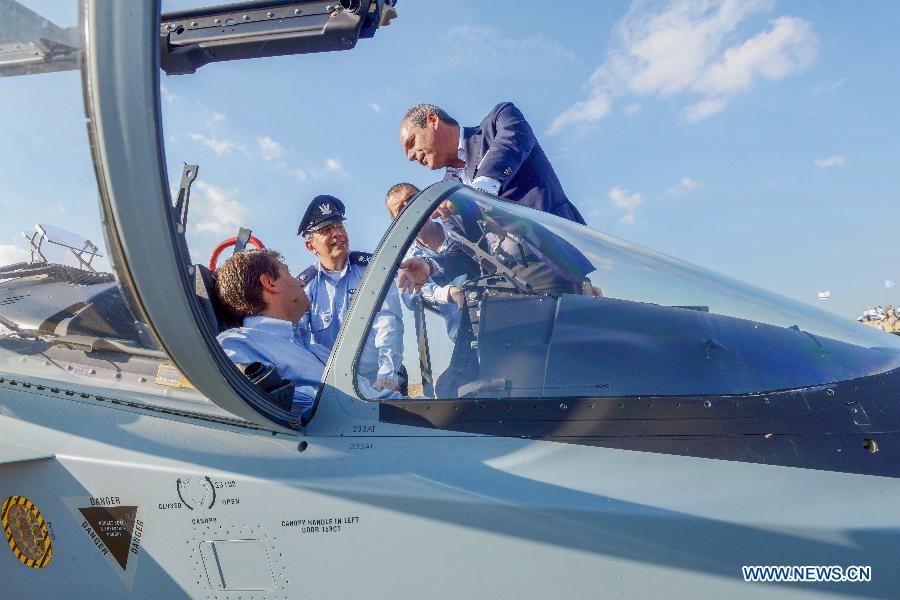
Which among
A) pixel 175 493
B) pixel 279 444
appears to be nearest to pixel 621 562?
pixel 279 444

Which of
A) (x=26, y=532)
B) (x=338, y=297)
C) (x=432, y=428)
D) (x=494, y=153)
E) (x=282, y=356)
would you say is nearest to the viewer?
(x=432, y=428)

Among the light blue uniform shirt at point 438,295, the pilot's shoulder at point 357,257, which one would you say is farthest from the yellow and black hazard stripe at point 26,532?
the pilot's shoulder at point 357,257

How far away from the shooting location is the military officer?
5.60 ft

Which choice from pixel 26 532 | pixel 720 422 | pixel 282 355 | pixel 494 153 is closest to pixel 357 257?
pixel 494 153

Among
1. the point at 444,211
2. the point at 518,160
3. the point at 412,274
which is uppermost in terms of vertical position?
the point at 518,160

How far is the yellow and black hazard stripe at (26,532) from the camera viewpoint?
166 centimetres

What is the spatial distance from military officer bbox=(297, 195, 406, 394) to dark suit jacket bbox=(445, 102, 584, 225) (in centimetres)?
91

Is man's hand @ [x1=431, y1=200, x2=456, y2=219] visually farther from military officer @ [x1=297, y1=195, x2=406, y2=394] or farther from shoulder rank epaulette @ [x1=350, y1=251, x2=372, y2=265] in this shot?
shoulder rank epaulette @ [x1=350, y1=251, x2=372, y2=265]

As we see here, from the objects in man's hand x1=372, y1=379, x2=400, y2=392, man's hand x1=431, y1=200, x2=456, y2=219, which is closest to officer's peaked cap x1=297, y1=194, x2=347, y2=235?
man's hand x1=431, y1=200, x2=456, y2=219

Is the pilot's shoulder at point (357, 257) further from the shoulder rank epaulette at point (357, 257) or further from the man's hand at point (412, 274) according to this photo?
the man's hand at point (412, 274)

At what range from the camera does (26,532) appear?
169cm

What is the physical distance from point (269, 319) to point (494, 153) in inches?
62.5

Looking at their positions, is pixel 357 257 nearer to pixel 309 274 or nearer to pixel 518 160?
pixel 309 274

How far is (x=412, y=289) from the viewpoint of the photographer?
1844 mm
